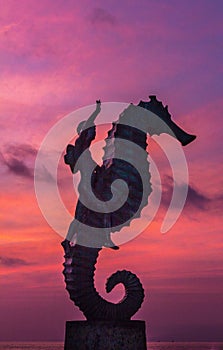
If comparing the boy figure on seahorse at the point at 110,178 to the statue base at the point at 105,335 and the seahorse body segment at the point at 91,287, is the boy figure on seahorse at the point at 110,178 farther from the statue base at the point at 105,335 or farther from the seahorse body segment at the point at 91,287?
the statue base at the point at 105,335

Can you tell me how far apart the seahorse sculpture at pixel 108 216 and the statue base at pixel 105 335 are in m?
0.43

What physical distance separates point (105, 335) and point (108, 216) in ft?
11.2

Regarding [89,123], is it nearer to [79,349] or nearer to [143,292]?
[143,292]

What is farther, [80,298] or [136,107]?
[136,107]

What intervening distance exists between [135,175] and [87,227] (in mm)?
2130

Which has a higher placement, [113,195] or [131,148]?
[131,148]

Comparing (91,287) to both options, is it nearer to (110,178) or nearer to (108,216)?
(108,216)

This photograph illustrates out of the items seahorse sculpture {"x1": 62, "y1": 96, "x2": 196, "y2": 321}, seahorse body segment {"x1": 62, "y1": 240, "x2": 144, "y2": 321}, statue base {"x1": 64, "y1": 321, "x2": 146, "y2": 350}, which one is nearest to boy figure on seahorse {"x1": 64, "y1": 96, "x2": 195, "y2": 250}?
seahorse sculpture {"x1": 62, "y1": 96, "x2": 196, "y2": 321}

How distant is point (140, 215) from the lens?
19781mm

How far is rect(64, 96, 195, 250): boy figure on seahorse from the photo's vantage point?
19.5 meters

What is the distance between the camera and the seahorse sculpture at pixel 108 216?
19344 mm

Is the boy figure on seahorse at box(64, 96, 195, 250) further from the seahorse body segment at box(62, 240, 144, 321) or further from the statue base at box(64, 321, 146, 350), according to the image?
the statue base at box(64, 321, 146, 350)

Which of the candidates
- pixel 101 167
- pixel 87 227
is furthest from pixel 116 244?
pixel 101 167

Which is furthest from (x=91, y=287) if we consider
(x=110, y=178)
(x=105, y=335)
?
(x=110, y=178)
